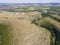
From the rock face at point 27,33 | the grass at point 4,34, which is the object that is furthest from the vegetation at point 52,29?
the grass at point 4,34

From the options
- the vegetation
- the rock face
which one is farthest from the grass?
the vegetation

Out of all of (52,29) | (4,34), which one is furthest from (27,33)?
(52,29)

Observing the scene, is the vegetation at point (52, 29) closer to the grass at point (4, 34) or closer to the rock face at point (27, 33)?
the rock face at point (27, 33)

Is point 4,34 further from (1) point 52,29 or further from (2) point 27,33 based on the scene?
(1) point 52,29

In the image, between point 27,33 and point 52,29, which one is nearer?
point 27,33

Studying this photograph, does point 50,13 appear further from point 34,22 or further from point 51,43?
point 51,43

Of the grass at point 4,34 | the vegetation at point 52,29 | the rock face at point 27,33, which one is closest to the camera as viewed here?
the grass at point 4,34

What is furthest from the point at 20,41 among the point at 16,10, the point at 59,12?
the point at 59,12
